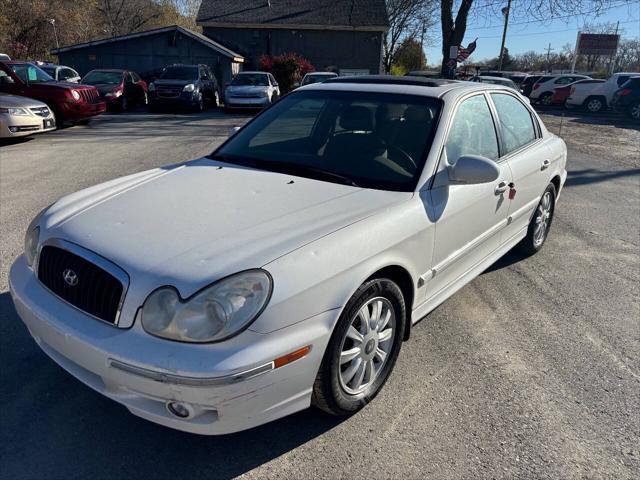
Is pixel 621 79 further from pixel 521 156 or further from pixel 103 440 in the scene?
pixel 103 440

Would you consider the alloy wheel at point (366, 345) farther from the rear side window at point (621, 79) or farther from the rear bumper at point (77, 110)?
the rear side window at point (621, 79)

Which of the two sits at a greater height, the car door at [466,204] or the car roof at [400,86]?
the car roof at [400,86]

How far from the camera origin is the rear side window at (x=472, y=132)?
3.26m

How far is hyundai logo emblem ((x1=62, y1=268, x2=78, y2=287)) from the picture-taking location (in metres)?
2.29

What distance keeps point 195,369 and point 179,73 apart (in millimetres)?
19007

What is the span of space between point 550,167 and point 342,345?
332cm

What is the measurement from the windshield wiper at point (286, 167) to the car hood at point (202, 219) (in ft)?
0.27

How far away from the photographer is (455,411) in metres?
2.74

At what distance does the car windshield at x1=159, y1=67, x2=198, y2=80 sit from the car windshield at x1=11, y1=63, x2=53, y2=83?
5940 mm

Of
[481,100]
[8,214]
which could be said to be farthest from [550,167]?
[8,214]

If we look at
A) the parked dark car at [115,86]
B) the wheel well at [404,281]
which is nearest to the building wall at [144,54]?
the parked dark car at [115,86]

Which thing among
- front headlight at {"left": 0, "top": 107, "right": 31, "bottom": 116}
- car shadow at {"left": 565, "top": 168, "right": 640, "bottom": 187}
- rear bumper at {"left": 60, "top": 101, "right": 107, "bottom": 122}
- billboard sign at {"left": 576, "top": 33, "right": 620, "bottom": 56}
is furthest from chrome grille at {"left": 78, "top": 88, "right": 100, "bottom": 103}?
billboard sign at {"left": 576, "top": 33, "right": 620, "bottom": 56}

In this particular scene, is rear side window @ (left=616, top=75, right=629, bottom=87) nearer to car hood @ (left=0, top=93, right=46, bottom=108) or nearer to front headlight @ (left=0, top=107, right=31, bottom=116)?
car hood @ (left=0, top=93, right=46, bottom=108)

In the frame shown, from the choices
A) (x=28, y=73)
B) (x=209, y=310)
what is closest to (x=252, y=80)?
(x=28, y=73)
